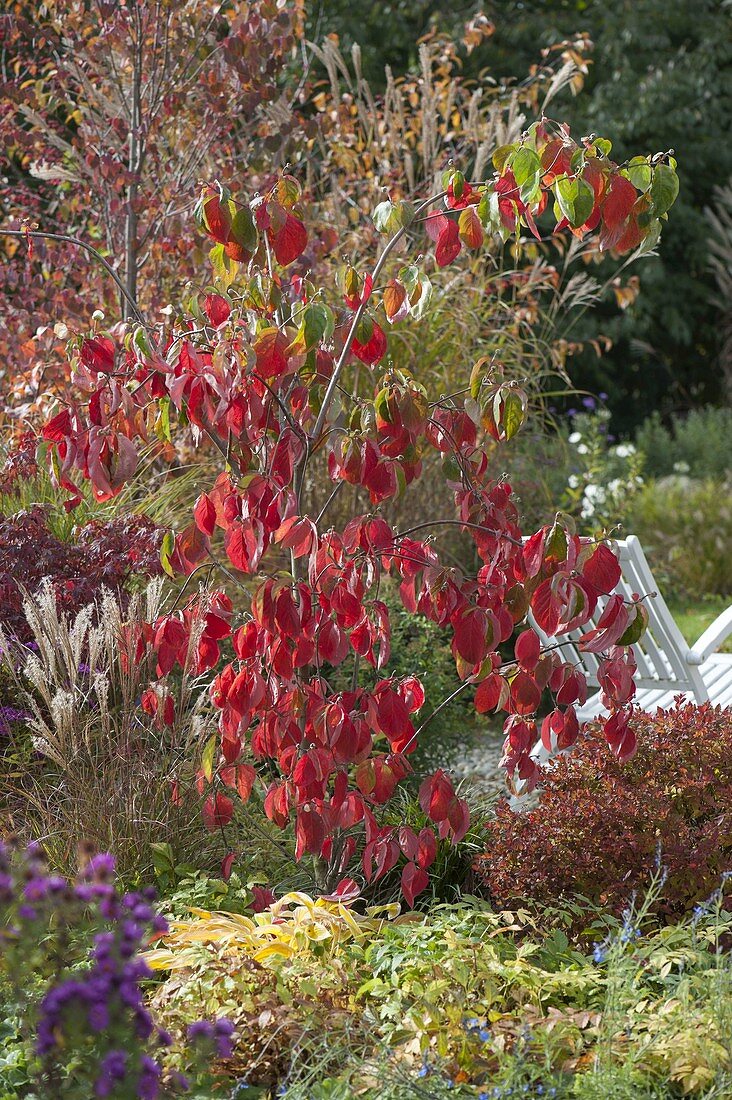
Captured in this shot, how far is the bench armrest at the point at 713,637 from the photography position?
446 cm

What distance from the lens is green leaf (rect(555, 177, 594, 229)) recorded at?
95.4 inches

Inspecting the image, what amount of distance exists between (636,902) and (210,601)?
1.26m

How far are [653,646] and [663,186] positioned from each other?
2326mm

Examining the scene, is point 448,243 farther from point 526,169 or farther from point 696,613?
point 696,613

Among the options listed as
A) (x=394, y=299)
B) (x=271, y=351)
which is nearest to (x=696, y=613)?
(x=394, y=299)

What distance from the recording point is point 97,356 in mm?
A: 2951

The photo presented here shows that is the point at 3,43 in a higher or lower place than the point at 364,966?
higher

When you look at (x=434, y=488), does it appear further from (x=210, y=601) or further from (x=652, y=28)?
(x=652, y=28)

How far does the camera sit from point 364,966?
2.71m

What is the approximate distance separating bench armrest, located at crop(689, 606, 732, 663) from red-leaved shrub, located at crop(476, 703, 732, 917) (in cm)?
120

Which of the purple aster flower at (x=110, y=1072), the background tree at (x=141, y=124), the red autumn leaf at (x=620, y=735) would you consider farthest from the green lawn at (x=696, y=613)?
the purple aster flower at (x=110, y=1072)

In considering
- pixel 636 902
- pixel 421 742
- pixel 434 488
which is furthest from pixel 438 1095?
pixel 434 488

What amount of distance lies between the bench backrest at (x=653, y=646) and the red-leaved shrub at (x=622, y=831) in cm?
96

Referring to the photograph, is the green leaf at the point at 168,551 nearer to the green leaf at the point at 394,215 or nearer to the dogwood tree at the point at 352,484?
the dogwood tree at the point at 352,484
